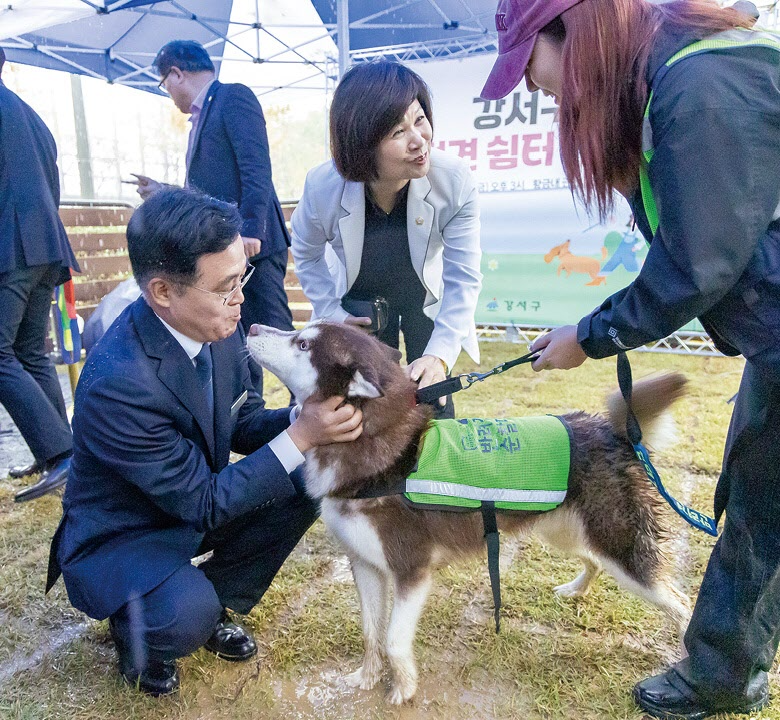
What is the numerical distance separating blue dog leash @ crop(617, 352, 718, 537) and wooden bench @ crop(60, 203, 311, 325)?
18.4 feet

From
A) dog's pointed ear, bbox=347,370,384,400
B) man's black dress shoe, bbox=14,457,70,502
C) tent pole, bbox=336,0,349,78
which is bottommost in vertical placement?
man's black dress shoe, bbox=14,457,70,502

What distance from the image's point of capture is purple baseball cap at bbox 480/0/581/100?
4.30ft

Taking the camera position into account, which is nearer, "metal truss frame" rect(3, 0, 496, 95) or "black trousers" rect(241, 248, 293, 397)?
"black trousers" rect(241, 248, 293, 397)

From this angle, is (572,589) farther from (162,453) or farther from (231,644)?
(162,453)

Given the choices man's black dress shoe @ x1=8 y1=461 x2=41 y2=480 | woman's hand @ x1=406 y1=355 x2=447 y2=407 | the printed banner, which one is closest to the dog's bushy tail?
woman's hand @ x1=406 y1=355 x2=447 y2=407

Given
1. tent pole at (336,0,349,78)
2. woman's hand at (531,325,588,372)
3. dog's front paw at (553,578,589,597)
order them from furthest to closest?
tent pole at (336,0,349,78) → dog's front paw at (553,578,589,597) → woman's hand at (531,325,588,372)

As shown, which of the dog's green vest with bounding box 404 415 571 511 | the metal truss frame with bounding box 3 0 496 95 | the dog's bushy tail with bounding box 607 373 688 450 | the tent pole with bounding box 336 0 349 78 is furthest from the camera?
the metal truss frame with bounding box 3 0 496 95

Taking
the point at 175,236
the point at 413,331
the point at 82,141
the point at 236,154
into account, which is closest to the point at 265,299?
the point at 236,154

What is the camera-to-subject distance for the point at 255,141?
3.48m

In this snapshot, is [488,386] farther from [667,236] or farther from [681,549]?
[667,236]

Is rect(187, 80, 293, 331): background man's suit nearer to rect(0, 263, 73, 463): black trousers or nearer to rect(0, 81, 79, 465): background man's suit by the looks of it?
rect(0, 81, 79, 465): background man's suit

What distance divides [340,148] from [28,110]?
2.22m

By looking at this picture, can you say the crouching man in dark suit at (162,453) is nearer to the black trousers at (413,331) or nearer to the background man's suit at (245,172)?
the black trousers at (413,331)

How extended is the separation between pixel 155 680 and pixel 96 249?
6.53 metres
